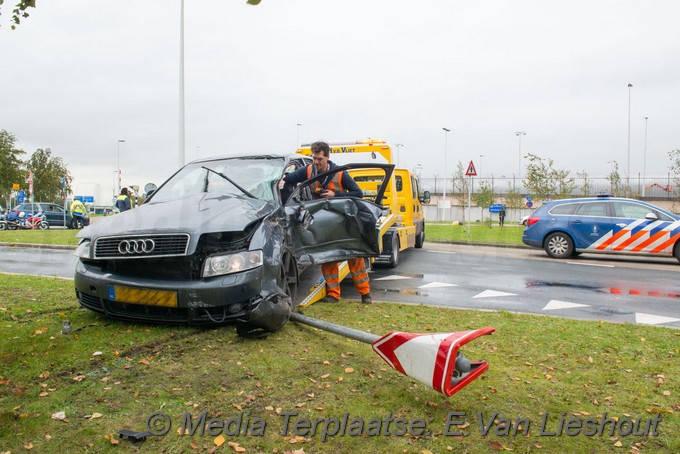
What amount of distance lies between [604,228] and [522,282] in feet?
17.3

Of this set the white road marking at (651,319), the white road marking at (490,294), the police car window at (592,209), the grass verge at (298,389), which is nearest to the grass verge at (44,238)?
the white road marking at (490,294)

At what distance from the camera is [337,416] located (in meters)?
3.27

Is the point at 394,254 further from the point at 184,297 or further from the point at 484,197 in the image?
the point at 484,197

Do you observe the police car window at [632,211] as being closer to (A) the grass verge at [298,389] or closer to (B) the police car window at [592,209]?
(B) the police car window at [592,209]

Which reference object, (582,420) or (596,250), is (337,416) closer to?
(582,420)

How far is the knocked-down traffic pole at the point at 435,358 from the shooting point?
329cm

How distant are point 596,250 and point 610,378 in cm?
1116

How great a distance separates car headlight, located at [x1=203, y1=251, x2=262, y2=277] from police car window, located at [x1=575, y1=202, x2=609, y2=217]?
12.0 metres

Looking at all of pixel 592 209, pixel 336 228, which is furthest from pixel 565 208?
pixel 336 228

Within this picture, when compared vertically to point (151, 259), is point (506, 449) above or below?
below

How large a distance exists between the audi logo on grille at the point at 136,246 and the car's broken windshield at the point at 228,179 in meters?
1.36

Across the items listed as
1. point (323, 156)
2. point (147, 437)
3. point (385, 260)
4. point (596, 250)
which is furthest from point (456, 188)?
point (147, 437)

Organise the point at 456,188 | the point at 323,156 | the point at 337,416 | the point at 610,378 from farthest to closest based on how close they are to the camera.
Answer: the point at 456,188 < the point at 323,156 < the point at 610,378 < the point at 337,416

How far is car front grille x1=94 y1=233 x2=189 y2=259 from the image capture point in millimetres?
4531
